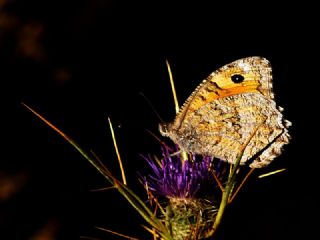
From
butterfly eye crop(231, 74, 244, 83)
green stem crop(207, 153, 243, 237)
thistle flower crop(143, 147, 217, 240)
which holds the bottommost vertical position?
thistle flower crop(143, 147, 217, 240)

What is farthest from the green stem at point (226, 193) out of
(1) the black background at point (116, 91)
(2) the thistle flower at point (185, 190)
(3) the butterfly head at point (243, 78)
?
(1) the black background at point (116, 91)

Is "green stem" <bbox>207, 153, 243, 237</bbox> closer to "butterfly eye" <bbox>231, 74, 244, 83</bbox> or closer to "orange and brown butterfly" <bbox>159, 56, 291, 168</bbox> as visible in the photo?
"orange and brown butterfly" <bbox>159, 56, 291, 168</bbox>

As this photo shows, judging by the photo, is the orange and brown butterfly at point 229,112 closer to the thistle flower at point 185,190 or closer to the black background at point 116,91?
the thistle flower at point 185,190

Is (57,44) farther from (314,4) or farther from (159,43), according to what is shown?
(314,4)

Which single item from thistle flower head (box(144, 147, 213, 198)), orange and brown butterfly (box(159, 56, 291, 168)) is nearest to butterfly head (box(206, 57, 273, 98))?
orange and brown butterfly (box(159, 56, 291, 168))

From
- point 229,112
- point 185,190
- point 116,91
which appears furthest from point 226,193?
point 116,91
